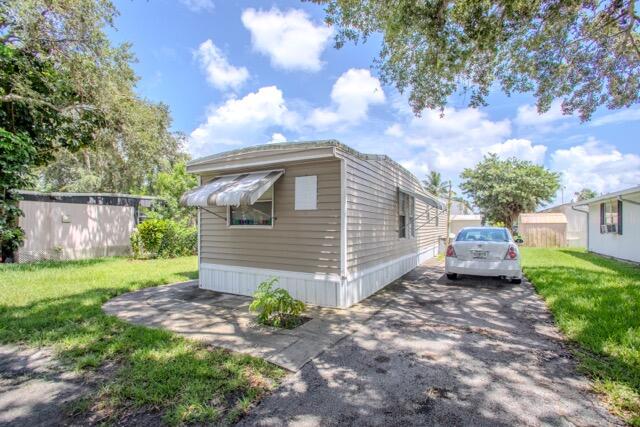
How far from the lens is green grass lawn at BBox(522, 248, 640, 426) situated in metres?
2.78

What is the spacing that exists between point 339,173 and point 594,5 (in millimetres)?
6313

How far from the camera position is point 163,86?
12.5 meters

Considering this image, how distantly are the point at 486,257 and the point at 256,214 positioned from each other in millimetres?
5346

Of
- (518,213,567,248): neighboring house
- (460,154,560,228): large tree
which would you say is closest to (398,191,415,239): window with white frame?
(518,213,567,248): neighboring house

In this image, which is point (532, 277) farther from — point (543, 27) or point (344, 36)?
point (344, 36)

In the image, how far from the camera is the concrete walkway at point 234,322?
12.4ft

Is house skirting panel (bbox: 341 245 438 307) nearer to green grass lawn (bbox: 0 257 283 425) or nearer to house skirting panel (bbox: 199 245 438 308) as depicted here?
house skirting panel (bbox: 199 245 438 308)

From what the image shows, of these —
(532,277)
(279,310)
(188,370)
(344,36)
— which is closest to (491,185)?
(532,277)

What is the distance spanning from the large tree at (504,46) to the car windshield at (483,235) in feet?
10.5

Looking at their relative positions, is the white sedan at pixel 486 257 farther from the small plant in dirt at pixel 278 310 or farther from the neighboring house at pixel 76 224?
the neighboring house at pixel 76 224

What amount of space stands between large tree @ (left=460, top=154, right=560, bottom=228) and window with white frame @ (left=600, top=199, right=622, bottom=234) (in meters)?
13.2

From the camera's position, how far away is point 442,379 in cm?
304

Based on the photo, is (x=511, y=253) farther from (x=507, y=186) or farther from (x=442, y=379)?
(x=507, y=186)

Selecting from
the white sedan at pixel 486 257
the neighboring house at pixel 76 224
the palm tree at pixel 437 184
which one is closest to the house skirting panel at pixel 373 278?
the white sedan at pixel 486 257
